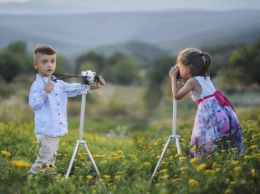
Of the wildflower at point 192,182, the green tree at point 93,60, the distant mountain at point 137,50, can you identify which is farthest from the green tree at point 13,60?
the wildflower at point 192,182

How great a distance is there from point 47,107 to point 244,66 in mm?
9777

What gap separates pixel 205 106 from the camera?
5531 millimetres

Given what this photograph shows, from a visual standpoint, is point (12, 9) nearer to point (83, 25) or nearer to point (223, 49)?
point (83, 25)

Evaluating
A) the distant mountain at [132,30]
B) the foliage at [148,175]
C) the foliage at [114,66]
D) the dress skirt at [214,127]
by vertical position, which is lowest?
the foliage at [148,175]

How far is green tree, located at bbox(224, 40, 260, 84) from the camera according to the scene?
14293 millimetres

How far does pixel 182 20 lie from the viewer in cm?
1491

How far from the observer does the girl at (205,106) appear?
5.50 metres

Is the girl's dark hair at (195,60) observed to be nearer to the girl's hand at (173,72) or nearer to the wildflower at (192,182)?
the girl's hand at (173,72)

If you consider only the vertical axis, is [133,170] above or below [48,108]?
below

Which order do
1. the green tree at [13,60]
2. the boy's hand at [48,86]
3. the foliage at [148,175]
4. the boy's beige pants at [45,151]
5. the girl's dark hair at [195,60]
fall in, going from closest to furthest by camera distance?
1. the foliage at [148,175]
2. the boy's hand at [48,86]
3. the boy's beige pants at [45,151]
4. the girl's dark hair at [195,60]
5. the green tree at [13,60]

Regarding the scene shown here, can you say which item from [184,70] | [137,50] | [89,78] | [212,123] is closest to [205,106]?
[212,123]

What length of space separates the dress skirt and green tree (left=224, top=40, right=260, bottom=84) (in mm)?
8777

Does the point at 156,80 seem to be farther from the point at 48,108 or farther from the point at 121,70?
the point at 48,108

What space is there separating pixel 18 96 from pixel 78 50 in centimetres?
188
